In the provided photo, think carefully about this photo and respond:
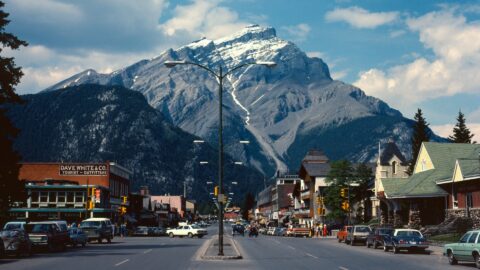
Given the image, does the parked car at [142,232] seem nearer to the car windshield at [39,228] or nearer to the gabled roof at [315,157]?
the car windshield at [39,228]

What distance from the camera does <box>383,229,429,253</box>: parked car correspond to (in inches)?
1508

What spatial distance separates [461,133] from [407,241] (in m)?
76.5

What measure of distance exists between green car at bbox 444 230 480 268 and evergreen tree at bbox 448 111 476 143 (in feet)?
277

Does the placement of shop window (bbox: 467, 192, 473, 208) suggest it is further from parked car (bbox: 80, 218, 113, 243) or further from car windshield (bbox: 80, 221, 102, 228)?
car windshield (bbox: 80, 221, 102, 228)

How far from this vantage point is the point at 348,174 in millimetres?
93875

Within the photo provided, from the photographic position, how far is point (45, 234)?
39.2 m

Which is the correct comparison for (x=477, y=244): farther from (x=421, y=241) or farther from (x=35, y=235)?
(x=35, y=235)

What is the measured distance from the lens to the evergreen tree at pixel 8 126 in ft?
137

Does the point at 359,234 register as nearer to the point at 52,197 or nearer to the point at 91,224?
the point at 91,224

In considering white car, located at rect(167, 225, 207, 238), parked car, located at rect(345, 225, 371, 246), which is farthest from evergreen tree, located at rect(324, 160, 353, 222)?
parked car, located at rect(345, 225, 371, 246)

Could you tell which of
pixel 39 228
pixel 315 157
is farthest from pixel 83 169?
pixel 39 228

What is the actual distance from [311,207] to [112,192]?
130 feet

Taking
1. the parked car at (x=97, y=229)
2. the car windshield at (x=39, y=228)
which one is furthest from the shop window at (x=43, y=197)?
the car windshield at (x=39, y=228)

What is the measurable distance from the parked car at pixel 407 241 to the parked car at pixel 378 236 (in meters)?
3.31
